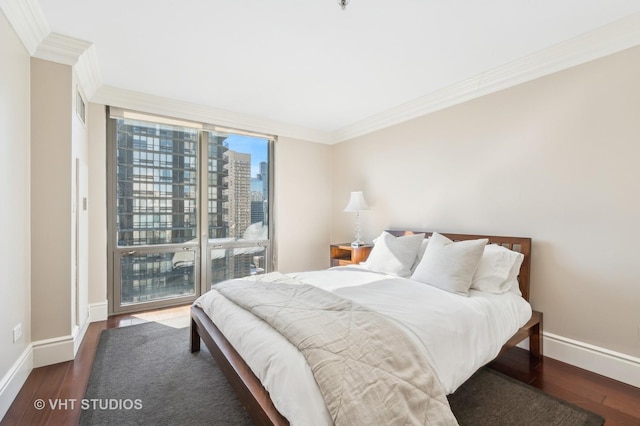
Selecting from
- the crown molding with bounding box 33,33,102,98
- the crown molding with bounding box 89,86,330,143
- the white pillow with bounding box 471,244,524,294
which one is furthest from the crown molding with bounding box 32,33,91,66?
the white pillow with bounding box 471,244,524,294

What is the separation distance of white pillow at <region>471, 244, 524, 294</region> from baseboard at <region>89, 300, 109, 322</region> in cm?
385

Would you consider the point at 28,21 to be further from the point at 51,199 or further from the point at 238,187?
the point at 238,187

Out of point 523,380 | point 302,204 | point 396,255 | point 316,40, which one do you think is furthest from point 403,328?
point 302,204

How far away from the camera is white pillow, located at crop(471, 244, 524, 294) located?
7.99 feet

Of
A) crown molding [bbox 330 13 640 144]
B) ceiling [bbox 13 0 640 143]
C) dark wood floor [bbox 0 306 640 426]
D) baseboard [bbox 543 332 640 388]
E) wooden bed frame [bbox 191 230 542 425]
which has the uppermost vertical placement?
ceiling [bbox 13 0 640 143]

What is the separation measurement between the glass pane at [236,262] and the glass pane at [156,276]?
30 cm

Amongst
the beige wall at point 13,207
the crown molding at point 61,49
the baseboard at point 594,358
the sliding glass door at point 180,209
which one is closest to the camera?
the beige wall at point 13,207

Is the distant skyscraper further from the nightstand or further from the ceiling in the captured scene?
the nightstand

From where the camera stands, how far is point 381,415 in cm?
115

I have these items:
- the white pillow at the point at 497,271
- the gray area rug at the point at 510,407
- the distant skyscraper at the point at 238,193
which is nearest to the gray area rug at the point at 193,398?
the gray area rug at the point at 510,407

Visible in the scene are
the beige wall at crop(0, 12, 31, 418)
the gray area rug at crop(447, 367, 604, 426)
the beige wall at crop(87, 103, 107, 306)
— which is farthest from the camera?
the beige wall at crop(87, 103, 107, 306)

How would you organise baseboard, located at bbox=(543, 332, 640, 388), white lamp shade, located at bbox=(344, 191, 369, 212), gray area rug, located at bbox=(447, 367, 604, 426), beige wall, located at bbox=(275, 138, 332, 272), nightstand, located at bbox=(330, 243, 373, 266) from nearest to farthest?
gray area rug, located at bbox=(447, 367, 604, 426) < baseboard, located at bbox=(543, 332, 640, 388) < nightstand, located at bbox=(330, 243, 373, 266) < white lamp shade, located at bbox=(344, 191, 369, 212) < beige wall, located at bbox=(275, 138, 332, 272)

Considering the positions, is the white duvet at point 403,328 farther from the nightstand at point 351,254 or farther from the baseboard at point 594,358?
the nightstand at point 351,254

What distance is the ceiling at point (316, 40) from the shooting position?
201cm
